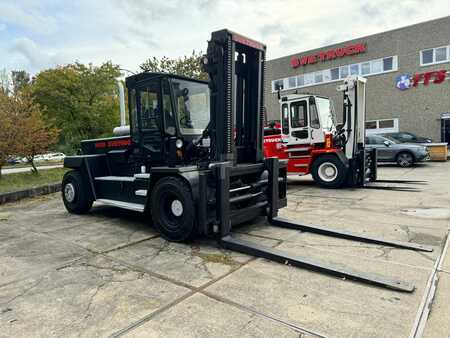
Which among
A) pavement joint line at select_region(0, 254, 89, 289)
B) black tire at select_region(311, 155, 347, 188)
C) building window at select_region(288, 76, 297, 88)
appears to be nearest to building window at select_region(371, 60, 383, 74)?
building window at select_region(288, 76, 297, 88)

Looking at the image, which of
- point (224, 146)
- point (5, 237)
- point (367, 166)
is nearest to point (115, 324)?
point (224, 146)

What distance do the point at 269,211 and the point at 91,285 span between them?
3.07m

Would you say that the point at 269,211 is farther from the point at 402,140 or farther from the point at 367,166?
the point at 402,140

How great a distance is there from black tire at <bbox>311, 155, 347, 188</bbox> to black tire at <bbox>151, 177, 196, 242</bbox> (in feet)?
20.0

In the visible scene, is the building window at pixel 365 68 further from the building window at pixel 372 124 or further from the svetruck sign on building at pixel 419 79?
the building window at pixel 372 124

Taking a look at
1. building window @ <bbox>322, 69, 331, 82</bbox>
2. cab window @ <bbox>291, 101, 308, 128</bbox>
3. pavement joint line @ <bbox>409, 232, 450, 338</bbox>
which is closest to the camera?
pavement joint line @ <bbox>409, 232, 450, 338</bbox>

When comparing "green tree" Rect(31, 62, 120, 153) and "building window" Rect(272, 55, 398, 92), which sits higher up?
"building window" Rect(272, 55, 398, 92)

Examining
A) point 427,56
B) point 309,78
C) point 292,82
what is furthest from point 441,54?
point 292,82

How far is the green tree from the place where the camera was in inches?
824

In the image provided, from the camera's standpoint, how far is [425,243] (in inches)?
182

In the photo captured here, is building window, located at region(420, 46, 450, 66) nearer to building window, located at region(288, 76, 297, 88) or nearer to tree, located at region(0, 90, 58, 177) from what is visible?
building window, located at region(288, 76, 297, 88)

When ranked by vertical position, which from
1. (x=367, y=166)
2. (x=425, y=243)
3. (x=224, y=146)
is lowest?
(x=425, y=243)

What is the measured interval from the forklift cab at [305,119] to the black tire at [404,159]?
22.2 ft

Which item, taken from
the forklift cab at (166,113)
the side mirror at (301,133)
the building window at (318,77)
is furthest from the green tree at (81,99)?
the forklift cab at (166,113)
